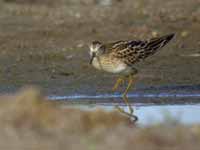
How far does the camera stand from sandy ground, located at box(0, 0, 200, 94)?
1412cm

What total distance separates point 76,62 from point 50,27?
2.64 meters

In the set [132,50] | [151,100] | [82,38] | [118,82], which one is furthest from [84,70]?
[82,38]

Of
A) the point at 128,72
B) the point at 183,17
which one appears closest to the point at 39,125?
the point at 128,72

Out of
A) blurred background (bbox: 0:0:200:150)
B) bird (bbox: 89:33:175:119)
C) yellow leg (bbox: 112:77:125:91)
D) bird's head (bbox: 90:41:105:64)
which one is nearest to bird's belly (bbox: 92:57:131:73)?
bird (bbox: 89:33:175:119)

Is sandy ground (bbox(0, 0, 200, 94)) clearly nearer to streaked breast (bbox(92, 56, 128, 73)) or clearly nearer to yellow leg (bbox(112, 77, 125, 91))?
yellow leg (bbox(112, 77, 125, 91))

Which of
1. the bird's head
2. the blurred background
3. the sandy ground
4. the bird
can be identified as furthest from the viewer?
the sandy ground

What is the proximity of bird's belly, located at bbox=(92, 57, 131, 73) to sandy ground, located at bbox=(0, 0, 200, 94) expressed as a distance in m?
0.56

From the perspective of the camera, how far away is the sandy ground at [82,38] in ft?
46.3

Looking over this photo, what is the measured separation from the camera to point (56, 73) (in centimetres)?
1447

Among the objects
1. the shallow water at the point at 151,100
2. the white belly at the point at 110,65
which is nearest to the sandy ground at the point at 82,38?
the shallow water at the point at 151,100

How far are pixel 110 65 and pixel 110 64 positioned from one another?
0.05 ft

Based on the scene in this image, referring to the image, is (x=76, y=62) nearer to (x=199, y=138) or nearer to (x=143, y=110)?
(x=143, y=110)

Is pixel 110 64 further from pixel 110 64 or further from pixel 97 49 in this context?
pixel 97 49

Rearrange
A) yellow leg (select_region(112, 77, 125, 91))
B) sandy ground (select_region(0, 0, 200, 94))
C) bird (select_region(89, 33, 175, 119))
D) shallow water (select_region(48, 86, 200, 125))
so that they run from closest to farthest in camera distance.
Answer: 1. shallow water (select_region(48, 86, 200, 125))
2. bird (select_region(89, 33, 175, 119))
3. yellow leg (select_region(112, 77, 125, 91))
4. sandy ground (select_region(0, 0, 200, 94))
